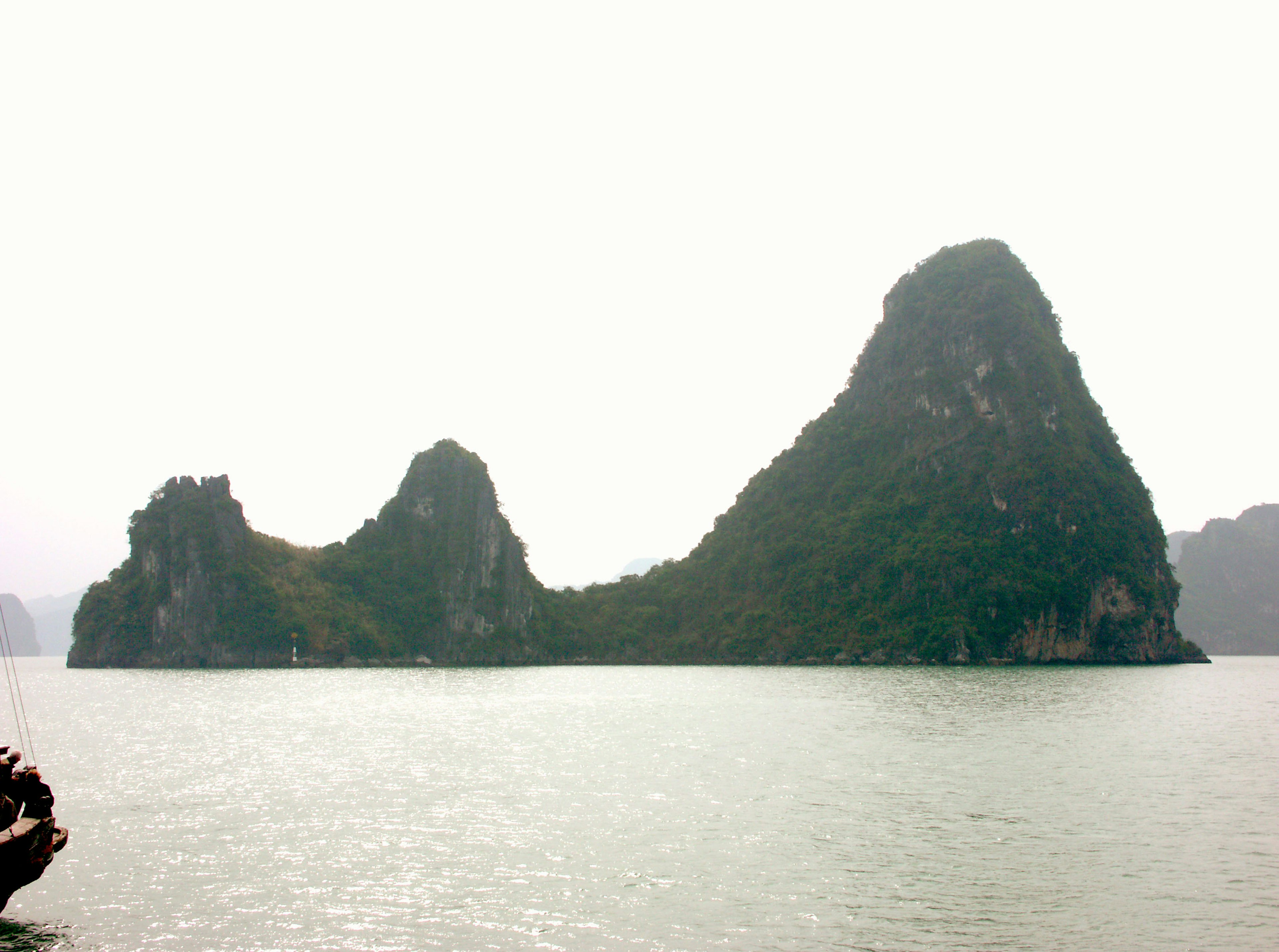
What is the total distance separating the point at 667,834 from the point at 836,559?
66.5m

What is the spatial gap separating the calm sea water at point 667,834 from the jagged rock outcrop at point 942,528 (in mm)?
40350

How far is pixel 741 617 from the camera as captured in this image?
79.1 m

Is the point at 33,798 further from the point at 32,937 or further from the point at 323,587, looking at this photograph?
the point at 323,587

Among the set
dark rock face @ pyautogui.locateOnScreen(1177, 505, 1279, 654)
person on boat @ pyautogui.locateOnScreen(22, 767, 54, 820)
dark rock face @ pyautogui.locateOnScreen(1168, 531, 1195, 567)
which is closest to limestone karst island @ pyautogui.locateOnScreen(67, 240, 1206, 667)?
person on boat @ pyautogui.locateOnScreen(22, 767, 54, 820)

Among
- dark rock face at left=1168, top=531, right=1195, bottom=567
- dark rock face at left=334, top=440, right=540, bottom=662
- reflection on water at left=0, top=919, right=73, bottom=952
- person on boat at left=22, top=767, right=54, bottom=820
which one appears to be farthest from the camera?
dark rock face at left=1168, top=531, right=1195, bottom=567

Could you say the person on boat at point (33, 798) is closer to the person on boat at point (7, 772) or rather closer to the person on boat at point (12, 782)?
the person on boat at point (12, 782)

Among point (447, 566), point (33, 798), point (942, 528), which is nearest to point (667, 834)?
point (33, 798)

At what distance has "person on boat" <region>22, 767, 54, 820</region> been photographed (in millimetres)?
9867

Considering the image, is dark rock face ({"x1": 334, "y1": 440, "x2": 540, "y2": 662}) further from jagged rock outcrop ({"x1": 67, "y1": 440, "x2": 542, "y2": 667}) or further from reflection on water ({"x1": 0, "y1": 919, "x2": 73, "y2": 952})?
reflection on water ({"x1": 0, "y1": 919, "x2": 73, "y2": 952})

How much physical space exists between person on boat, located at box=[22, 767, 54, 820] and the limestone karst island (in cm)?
6448

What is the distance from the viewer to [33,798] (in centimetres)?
994

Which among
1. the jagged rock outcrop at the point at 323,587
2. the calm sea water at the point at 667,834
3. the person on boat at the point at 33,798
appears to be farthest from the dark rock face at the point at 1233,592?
the person on boat at the point at 33,798

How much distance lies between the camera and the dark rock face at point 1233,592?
125625mm

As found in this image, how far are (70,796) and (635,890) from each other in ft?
38.7
